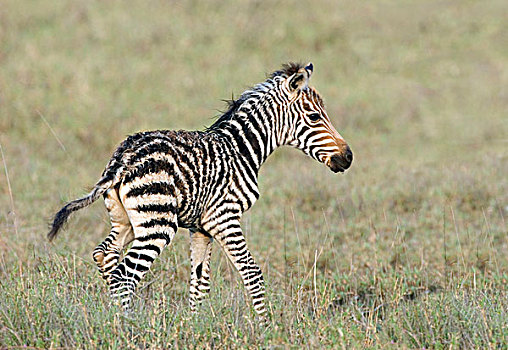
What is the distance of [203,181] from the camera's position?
6.33 metres

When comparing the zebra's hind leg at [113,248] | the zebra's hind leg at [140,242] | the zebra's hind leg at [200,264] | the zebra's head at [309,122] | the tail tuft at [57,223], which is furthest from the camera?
the zebra's head at [309,122]

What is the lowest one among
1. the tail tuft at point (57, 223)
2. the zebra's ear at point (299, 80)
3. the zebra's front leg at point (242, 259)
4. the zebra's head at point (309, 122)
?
the tail tuft at point (57, 223)

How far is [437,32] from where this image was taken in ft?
73.8

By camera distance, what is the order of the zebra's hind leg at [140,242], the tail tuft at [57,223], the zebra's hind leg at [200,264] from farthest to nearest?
the zebra's hind leg at [200,264]
the zebra's hind leg at [140,242]
the tail tuft at [57,223]

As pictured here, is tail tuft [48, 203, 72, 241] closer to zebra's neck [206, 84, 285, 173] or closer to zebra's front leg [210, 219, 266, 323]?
zebra's front leg [210, 219, 266, 323]

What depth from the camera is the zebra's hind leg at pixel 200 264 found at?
6.75 m

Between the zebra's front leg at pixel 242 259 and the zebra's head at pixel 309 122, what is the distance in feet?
3.70

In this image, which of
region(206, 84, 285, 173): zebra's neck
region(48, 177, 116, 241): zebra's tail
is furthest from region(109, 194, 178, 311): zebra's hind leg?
region(206, 84, 285, 173): zebra's neck

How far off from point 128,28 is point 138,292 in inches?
522

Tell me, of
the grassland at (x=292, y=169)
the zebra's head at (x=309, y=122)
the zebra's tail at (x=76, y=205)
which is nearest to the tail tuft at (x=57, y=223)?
the zebra's tail at (x=76, y=205)

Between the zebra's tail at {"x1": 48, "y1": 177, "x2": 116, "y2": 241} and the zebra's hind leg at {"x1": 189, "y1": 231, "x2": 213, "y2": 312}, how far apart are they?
1.19 metres

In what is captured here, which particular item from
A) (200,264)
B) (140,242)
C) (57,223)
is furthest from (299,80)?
(57,223)

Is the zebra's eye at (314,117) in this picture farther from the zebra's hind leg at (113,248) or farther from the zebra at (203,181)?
the zebra's hind leg at (113,248)

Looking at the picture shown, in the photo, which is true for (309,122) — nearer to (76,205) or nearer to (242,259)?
(242,259)
